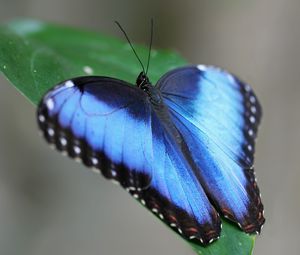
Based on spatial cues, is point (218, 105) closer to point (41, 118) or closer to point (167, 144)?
point (167, 144)

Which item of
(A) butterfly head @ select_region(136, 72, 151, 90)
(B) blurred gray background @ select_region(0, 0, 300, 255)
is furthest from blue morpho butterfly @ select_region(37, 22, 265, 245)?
(B) blurred gray background @ select_region(0, 0, 300, 255)

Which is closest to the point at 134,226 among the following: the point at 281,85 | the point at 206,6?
the point at 281,85

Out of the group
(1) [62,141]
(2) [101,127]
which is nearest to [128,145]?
(2) [101,127]

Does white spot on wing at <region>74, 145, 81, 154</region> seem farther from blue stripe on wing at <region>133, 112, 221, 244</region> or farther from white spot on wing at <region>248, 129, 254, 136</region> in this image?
white spot on wing at <region>248, 129, 254, 136</region>

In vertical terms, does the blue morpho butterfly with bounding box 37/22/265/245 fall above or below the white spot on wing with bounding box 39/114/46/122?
below

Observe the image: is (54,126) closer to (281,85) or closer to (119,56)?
(119,56)

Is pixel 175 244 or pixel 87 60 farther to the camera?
pixel 175 244
